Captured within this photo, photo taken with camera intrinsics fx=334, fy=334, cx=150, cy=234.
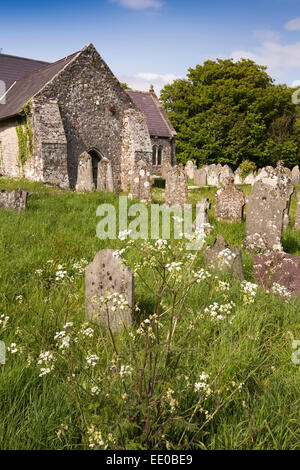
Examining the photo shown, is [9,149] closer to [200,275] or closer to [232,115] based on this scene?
[200,275]

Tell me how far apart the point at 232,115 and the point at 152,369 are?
35008 millimetres

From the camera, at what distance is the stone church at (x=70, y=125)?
47.0ft

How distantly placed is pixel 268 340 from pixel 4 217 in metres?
5.77

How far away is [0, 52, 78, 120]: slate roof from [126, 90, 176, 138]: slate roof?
869cm

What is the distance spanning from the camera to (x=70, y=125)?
1534 centimetres

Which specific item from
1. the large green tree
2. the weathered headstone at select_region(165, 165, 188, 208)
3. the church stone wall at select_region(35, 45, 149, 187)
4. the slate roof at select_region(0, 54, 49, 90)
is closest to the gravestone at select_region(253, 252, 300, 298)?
the weathered headstone at select_region(165, 165, 188, 208)

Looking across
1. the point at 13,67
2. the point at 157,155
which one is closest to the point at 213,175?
the point at 157,155

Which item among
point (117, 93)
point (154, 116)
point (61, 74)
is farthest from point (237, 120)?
point (61, 74)

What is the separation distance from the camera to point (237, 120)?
34.4 m

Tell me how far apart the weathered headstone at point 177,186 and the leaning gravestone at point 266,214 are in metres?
3.64

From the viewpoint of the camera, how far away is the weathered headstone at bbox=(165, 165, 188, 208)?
10320 millimetres

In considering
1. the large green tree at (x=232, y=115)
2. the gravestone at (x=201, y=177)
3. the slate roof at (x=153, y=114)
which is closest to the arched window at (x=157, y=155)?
the slate roof at (x=153, y=114)

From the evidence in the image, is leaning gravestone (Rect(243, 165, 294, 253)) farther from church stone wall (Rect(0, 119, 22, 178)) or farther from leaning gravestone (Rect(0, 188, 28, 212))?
church stone wall (Rect(0, 119, 22, 178))

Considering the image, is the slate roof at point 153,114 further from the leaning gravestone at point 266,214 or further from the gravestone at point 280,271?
the gravestone at point 280,271
